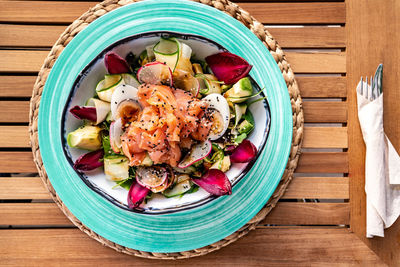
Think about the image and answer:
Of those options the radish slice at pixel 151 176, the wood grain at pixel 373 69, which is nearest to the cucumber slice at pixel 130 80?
the radish slice at pixel 151 176

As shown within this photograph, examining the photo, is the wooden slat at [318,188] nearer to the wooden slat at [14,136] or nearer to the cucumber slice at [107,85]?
the cucumber slice at [107,85]

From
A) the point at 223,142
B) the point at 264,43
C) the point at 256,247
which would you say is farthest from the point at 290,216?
the point at 264,43

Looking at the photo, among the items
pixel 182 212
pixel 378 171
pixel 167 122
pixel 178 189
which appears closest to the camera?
pixel 167 122

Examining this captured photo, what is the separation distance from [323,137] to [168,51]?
62cm

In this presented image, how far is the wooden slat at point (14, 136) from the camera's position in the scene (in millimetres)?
1157

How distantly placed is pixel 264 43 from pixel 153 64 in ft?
1.44

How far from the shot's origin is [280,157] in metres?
1.06

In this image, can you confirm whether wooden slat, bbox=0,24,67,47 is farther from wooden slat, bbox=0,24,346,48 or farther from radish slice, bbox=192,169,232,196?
radish slice, bbox=192,169,232,196

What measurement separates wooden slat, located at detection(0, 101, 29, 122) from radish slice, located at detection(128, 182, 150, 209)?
52 centimetres

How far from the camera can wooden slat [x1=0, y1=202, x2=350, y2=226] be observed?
116cm

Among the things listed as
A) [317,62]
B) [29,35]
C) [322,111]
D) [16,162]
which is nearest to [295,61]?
[317,62]

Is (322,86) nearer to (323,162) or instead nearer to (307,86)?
(307,86)

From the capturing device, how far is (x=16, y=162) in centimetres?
117

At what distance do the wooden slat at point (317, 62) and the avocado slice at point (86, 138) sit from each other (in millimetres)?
684
